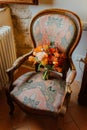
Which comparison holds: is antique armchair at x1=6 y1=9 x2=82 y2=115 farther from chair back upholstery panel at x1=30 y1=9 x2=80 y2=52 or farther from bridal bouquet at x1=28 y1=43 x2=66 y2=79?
bridal bouquet at x1=28 y1=43 x2=66 y2=79

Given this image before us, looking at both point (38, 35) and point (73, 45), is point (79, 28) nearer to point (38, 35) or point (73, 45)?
point (73, 45)

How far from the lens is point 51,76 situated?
1512 millimetres

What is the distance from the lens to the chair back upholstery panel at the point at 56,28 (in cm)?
140

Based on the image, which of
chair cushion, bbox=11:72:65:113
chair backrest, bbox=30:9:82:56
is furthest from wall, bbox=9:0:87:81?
chair cushion, bbox=11:72:65:113

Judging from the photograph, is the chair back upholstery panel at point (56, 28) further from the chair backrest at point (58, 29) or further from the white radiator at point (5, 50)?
the white radiator at point (5, 50)

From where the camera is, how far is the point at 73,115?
169cm

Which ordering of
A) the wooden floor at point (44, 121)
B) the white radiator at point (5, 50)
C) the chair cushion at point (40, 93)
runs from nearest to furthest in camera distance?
the chair cushion at point (40, 93), the wooden floor at point (44, 121), the white radiator at point (5, 50)

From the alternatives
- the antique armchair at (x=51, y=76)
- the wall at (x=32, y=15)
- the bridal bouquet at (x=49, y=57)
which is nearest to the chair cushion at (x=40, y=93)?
the antique armchair at (x=51, y=76)

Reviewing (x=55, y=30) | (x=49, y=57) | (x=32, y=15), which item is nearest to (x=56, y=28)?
(x=55, y=30)

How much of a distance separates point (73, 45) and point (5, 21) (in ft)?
3.06

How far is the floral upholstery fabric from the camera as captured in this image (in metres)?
1.40

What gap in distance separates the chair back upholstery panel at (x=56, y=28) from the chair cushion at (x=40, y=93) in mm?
334

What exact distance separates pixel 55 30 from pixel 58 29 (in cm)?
3

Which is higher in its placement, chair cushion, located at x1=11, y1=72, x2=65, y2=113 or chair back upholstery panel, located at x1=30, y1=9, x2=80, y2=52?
chair back upholstery panel, located at x1=30, y1=9, x2=80, y2=52
